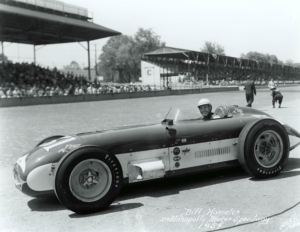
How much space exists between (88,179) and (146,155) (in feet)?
2.53

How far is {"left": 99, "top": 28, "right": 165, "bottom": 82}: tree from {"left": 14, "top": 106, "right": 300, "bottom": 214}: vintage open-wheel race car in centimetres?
8761

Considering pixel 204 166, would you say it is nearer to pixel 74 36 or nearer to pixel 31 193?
pixel 31 193

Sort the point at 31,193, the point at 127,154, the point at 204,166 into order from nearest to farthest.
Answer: the point at 31,193 → the point at 127,154 → the point at 204,166

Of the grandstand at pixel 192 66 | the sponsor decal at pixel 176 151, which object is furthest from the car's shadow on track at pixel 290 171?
the grandstand at pixel 192 66

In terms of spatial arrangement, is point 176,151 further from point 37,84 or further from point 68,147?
point 37,84

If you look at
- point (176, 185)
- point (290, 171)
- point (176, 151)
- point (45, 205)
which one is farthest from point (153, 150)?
point (290, 171)

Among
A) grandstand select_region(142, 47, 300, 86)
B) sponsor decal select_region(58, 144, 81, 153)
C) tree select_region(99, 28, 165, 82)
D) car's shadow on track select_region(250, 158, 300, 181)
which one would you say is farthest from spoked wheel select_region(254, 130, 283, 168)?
tree select_region(99, 28, 165, 82)

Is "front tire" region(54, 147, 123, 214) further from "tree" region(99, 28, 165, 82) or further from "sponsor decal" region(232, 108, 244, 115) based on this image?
"tree" region(99, 28, 165, 82)

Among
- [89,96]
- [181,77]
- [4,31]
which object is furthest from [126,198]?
[181,77]

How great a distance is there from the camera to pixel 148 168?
13.4ft

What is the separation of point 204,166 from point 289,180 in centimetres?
108

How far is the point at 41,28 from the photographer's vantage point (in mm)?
30047

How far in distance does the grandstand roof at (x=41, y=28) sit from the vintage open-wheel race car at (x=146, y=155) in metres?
21.9

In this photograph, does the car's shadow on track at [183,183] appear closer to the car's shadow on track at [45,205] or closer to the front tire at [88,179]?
the front tire at [88,179]
